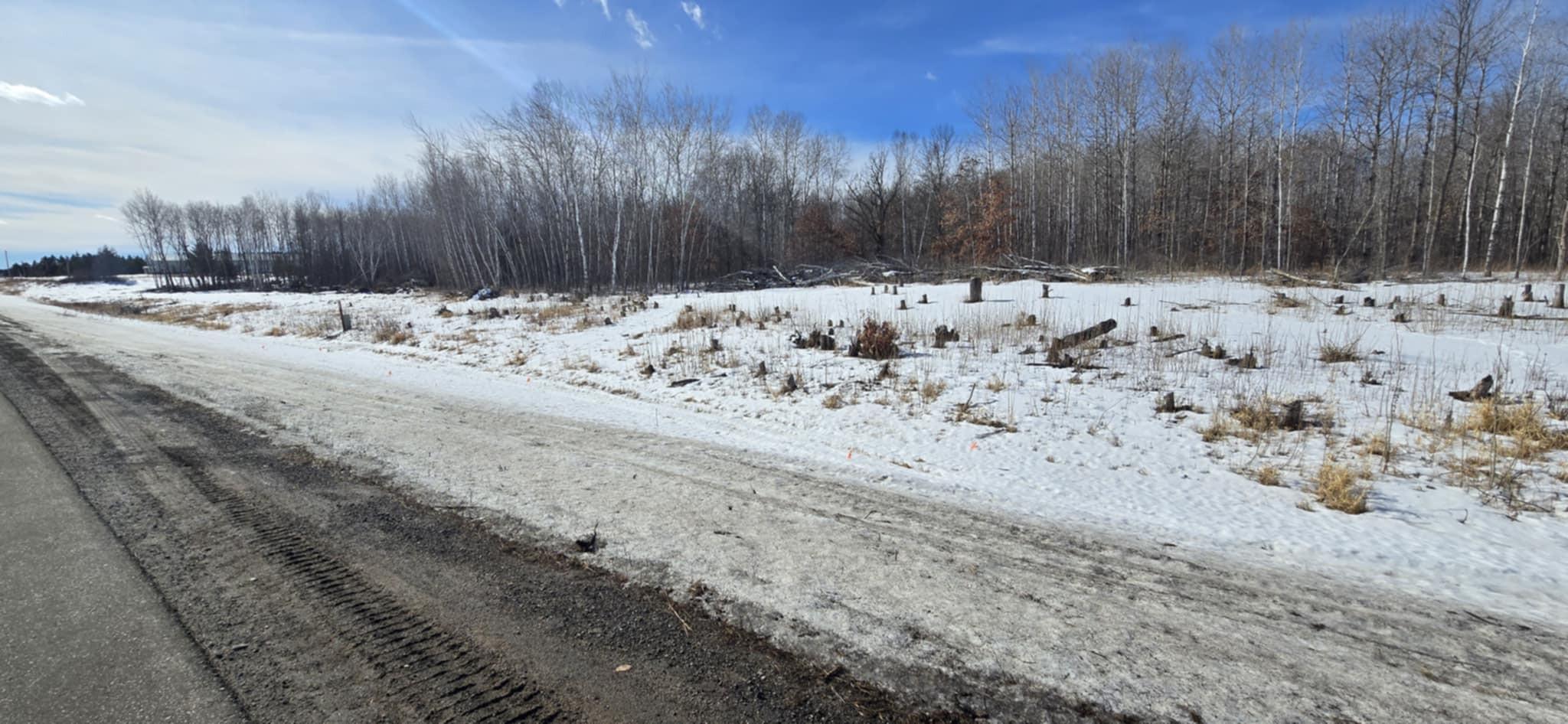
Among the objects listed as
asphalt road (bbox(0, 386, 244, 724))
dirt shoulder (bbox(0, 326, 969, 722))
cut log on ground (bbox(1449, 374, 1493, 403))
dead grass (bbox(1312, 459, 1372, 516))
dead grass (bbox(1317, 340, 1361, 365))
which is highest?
dead grass (bbox(1317, 340, 1361, 365))

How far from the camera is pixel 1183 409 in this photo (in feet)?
24.5

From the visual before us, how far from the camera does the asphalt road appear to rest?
244cm

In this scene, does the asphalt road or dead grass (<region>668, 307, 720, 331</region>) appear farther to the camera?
Result: dead grass (<region>668, 307, 720, 331</region>)

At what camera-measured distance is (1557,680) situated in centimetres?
265

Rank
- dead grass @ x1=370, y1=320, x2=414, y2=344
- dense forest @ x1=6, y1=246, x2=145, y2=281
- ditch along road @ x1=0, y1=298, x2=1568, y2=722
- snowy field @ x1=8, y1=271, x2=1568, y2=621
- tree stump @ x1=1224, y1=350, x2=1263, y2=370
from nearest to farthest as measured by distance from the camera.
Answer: ditch along road @ x1=0, y1=298, x2=1568, y2=722 < snowy field @ x1=8, y1=271, x2=1568, y2=621 < tree stump @ x1=1224, y1=350, x2=1263, y2=370 < dead grass @ x1=370, y1=320, x2=414, y2=344 < dense forest @ x1=6, y1=246, x2=145, y2=281

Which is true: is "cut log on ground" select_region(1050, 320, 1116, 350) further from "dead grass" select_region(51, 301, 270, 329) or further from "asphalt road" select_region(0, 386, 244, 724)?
"dead grass" select_region(51, 301, 270, 329)

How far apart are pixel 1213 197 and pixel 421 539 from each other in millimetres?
41668

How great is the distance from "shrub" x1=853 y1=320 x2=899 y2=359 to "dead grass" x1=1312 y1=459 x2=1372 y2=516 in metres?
6.23

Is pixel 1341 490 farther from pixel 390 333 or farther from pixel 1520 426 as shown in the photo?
pixel 390 333

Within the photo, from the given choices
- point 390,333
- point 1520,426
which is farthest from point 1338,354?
point 390,333

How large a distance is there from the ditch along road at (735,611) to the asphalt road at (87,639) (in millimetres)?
121

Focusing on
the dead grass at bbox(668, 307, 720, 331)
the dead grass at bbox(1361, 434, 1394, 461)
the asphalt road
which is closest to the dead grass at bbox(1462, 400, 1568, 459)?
the dead grass at bbox(1361, 434, 1394, 461)

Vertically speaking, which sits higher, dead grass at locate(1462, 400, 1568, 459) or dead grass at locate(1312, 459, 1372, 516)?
dead grass at locate(1462, 400, 1568, 459)

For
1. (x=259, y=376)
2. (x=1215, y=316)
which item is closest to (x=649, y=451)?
(x=259, y=376)
